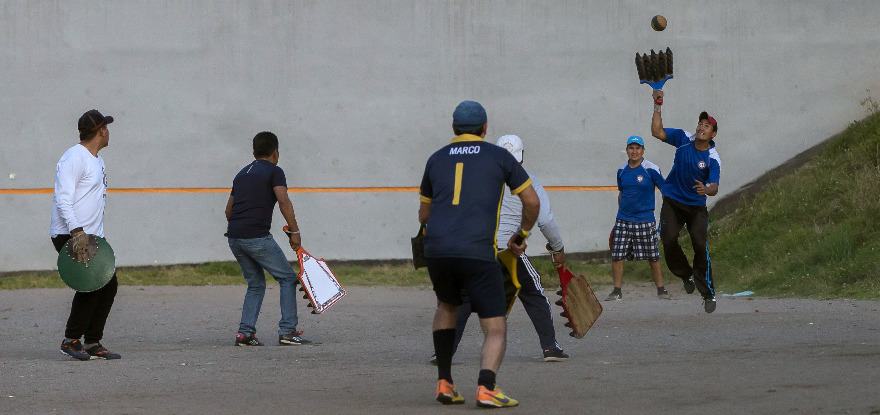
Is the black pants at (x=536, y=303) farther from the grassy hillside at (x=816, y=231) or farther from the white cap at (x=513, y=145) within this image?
the grassy hillside at (x=816, y=231)

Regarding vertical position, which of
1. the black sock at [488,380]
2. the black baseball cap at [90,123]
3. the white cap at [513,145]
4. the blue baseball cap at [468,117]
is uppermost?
the blue baseball cap at [468,117]

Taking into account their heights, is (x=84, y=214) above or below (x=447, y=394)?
above

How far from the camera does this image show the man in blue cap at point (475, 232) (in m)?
6.10

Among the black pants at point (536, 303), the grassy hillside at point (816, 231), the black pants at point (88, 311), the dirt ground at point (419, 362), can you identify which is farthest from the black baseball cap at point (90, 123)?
the grassy hillside at point (816, 231)

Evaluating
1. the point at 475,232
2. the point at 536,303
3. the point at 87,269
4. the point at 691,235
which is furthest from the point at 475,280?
the point at 691,235

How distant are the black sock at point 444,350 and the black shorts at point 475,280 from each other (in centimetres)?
23

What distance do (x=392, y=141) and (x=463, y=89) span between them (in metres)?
1.23

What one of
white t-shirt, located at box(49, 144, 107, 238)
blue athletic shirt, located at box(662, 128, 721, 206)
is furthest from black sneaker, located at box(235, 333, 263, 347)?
blue athletic shirt, located at box(662, 128, 721, 206)

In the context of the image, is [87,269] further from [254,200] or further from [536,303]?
[536,303]

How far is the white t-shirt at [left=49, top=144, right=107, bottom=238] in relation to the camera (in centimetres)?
836

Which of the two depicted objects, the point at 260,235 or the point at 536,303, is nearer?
the point at 536,303

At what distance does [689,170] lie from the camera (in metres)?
10.6

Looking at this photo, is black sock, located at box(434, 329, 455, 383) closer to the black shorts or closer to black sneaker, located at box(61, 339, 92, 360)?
the black shorts

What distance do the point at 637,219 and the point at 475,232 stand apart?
24.3 ft
